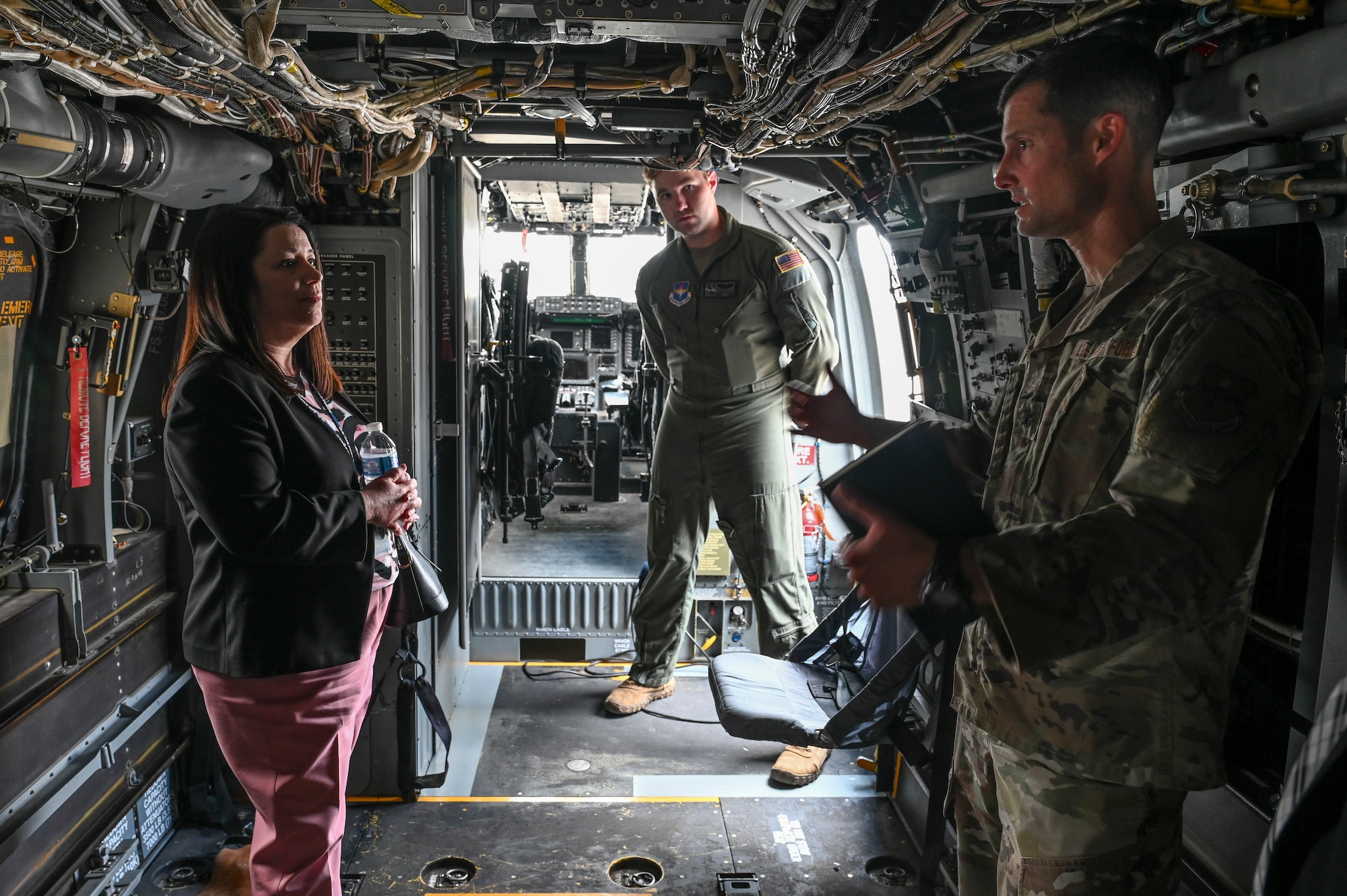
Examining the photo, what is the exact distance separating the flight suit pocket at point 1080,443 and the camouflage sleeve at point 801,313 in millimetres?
2579

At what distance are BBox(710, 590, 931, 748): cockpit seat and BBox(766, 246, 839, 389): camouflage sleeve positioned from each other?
1.08 metres

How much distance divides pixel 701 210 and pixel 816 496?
2.02m

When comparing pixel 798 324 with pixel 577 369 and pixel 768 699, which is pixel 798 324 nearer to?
pixel 768 699

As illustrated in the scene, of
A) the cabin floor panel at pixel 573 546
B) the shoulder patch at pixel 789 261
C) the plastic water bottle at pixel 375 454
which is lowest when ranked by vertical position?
the cabin floor panel at pixel 573 546

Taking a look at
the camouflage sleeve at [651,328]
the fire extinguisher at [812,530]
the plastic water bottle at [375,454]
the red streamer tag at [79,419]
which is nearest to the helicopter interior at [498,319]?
the red streamer tag at [79,419]

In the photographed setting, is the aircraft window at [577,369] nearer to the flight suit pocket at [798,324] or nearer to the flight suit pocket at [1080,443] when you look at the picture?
the flight suit pocket at [798,324]

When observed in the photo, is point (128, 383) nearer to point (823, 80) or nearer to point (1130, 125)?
point (823, 80)

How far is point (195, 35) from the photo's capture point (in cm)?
200

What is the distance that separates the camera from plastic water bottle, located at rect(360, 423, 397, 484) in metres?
2.57

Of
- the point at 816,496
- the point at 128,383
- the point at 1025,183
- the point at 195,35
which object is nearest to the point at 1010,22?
the point at 1025,183

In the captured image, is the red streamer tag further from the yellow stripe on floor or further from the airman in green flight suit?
the airman in green flight suit

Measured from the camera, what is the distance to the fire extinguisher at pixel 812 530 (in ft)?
18.0

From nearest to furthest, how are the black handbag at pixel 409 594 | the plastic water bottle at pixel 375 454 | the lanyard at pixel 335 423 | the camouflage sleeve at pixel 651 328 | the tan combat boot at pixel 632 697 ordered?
the lanyard at pixel 335 423 → the plastic water bottle at pixel 375 454 → the black handbag at pixel 409 594 → the camouflage sleeve at pixel 651 328 → the tan combat boot at pixel 632 697

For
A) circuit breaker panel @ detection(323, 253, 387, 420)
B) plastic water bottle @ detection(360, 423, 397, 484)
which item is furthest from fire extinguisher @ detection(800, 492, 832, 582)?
plastic water bottle @ detection(360, 423, 397, 484)
